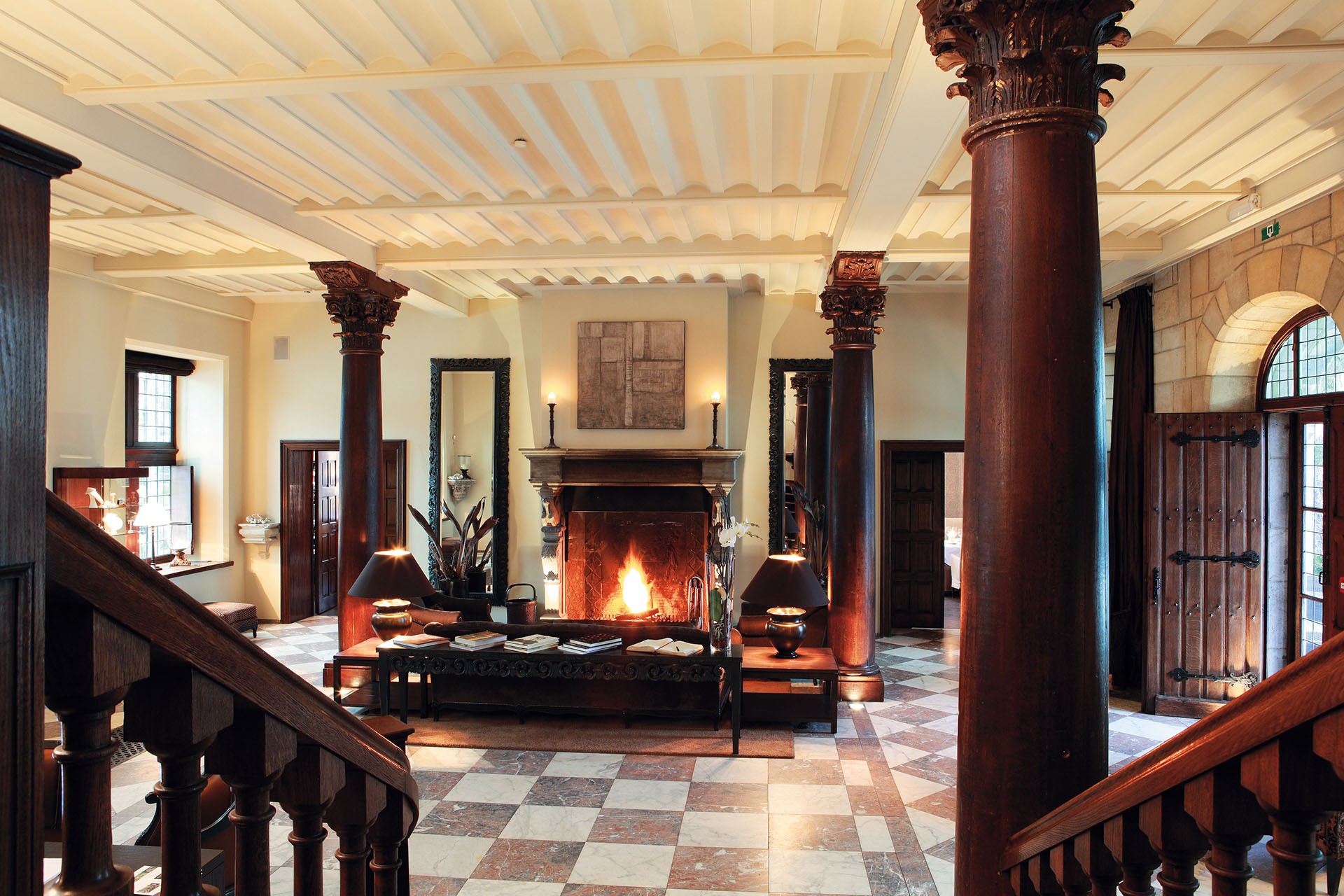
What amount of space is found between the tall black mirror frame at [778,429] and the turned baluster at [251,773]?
26.2 feet

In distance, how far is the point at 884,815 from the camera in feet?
14.0

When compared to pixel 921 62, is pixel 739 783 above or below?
below

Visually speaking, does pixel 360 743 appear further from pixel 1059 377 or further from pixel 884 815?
pixel 884 815

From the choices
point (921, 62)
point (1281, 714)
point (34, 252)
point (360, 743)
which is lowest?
point (360, 743)


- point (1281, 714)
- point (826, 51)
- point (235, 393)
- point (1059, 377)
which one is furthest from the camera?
point (235, 393)

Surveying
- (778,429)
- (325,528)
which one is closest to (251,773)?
(778,429)

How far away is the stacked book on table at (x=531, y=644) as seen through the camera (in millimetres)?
5309

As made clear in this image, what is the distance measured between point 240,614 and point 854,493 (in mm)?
6195

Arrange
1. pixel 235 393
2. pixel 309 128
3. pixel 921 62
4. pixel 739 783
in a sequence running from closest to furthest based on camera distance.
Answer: pixel 921 62, pixel 309 128, pixel 739 783, pixel 235 393

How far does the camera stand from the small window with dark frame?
829cm

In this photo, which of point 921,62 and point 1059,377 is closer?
point 1059,377

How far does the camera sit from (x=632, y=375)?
8.47 metres

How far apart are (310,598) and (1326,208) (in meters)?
10.0

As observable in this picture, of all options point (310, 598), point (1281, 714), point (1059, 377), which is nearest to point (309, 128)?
point (1059, 377)
